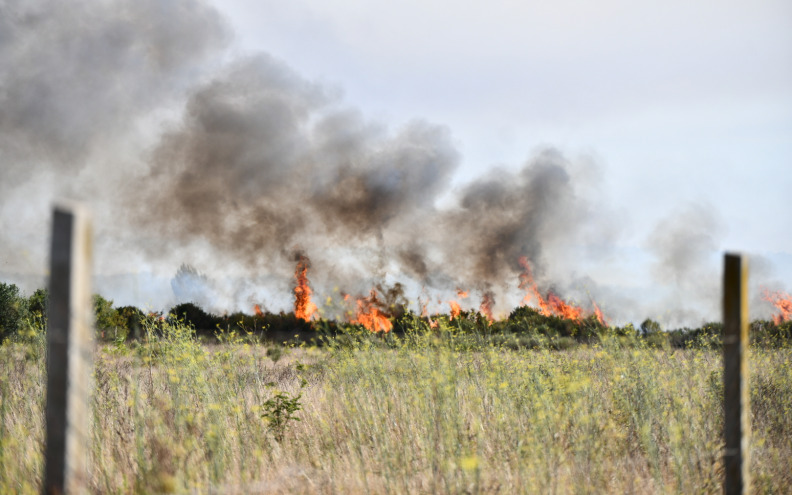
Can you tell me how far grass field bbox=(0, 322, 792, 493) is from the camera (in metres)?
3.65

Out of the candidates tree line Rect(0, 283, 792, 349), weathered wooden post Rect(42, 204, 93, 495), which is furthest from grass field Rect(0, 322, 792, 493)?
tree line Rect(0, 283, 792, 349)

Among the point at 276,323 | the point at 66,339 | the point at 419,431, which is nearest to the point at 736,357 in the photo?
the point at 419,431

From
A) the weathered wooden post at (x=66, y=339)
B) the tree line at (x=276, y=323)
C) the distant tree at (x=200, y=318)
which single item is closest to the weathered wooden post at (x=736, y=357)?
the weathered wooden post at (x=66, y=339)

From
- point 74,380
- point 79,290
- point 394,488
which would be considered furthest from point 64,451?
point 394,488

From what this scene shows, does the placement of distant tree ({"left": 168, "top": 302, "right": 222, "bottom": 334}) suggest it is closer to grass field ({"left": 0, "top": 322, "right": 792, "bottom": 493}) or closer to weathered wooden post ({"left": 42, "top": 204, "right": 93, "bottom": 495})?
grass field ({"left": 0, "top": 322, "right": 792, "bottom": 493})

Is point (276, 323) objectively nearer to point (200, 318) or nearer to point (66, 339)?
point (200, 318)

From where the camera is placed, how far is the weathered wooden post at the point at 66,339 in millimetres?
2012

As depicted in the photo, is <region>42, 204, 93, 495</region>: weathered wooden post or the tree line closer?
<region>42, 204, 93, 495</region>: weathered wooden post

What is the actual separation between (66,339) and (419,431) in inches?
130

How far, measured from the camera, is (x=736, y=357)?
8.91 feet

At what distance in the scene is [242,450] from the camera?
14.1ft

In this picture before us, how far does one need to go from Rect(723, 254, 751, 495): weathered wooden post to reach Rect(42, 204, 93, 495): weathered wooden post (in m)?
3.16

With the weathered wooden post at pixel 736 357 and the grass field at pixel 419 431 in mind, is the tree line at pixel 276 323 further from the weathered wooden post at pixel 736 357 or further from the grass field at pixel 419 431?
the weathered wooden post at pixel 736 357

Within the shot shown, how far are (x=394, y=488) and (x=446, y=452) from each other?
0.58 metres
